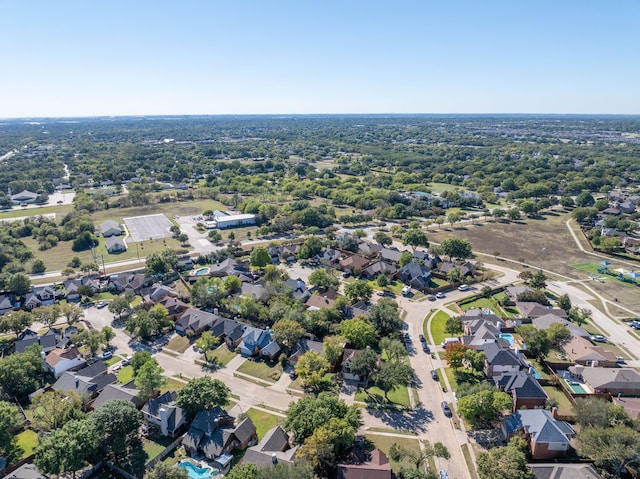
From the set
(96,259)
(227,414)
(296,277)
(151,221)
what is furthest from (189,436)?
(151,221)

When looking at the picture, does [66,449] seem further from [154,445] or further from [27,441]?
[27,441]

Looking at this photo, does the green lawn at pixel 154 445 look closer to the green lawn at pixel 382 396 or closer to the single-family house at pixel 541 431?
the green lawn at pixel 382 396

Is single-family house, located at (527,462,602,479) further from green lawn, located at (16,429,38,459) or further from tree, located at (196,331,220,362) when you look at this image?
green lawn, located at (16,429,38,459)

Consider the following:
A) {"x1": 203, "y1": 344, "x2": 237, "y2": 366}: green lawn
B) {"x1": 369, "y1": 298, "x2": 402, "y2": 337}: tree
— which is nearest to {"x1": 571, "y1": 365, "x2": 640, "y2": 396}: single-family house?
{"x1": 369, "y1": 298, "x2": 402, "y2": 337}: tree

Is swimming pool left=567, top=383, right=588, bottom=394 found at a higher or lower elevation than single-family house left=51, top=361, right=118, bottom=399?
lower

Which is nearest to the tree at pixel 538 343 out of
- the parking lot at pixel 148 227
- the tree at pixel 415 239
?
the tree at pixel 415 239
